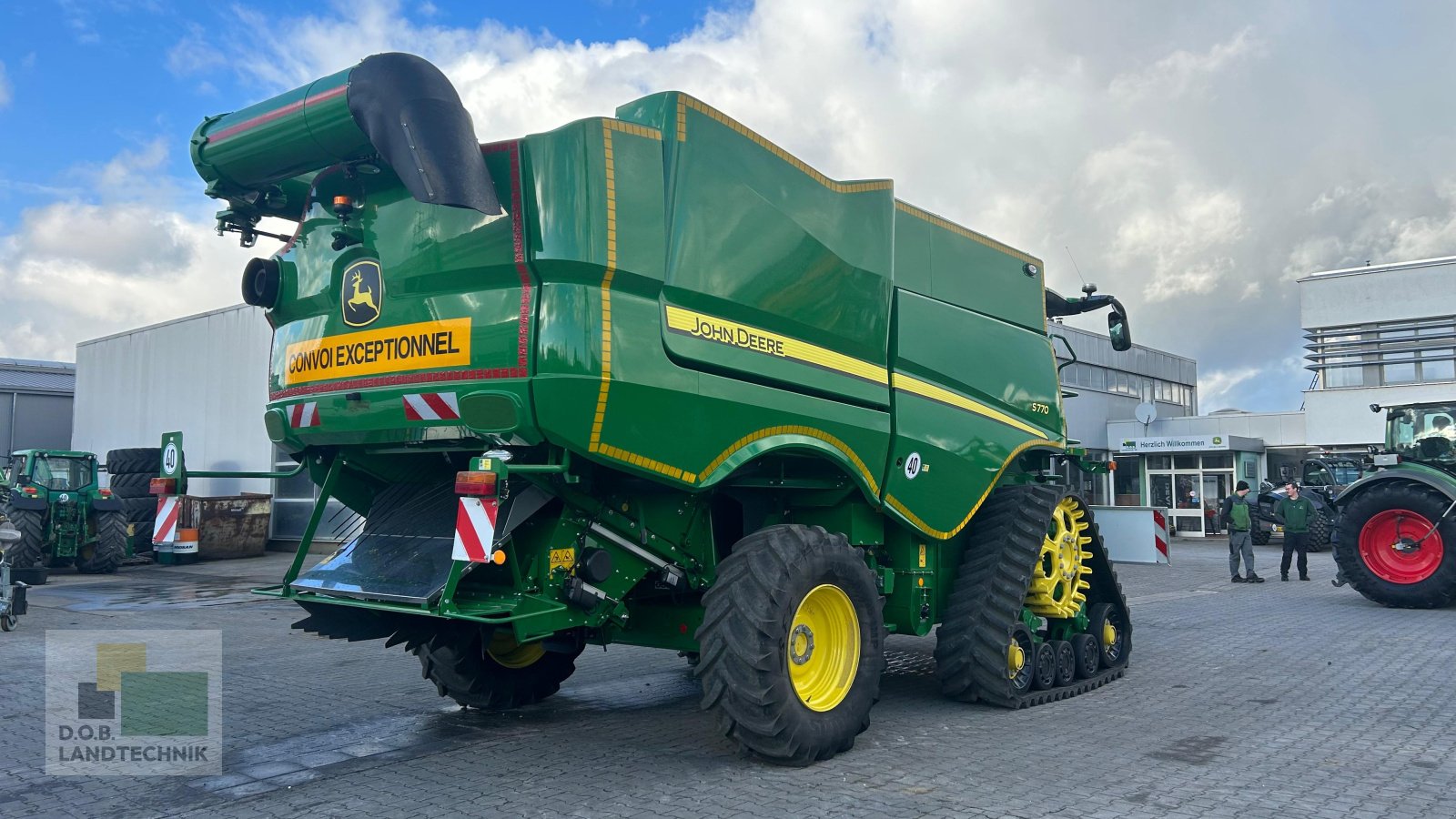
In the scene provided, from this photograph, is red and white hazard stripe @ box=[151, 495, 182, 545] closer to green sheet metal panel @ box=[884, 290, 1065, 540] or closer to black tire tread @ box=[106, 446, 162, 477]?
green sheet metal panel @ box=[884, 290, 1065, 540]

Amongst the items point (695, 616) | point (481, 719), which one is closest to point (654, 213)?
point (695, 616)

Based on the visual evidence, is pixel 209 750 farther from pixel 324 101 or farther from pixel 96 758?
pixel 324 101

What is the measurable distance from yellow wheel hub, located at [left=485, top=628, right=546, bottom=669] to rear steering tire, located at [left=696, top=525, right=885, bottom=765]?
5.89ft

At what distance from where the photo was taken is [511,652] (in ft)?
21.9

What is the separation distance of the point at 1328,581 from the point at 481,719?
49.5 feet

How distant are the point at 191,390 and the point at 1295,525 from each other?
2318 centimetres

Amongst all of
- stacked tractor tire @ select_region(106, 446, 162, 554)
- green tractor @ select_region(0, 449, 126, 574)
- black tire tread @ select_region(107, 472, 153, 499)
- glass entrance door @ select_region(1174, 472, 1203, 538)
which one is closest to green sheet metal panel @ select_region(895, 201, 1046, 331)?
green tractor @ select_region(0, 449, 126, 574)

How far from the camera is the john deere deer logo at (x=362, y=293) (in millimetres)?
5242

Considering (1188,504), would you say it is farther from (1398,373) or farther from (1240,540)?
(1240,540)

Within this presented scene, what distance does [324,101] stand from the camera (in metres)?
4.93

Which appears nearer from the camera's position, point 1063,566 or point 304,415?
point 304,415

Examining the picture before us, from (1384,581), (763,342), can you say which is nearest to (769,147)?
(763,342)

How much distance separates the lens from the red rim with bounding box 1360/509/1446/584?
12.5 metres

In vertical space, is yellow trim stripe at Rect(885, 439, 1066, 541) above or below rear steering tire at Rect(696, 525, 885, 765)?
above
